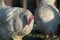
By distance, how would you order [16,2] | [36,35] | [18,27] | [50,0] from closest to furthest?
1. [18,27]
2. [36,35]
3. [50,0]
4. [16,2]

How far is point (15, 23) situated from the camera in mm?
2062

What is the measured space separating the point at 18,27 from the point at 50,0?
1001mm

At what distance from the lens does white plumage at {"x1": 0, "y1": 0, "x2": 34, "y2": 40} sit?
6.75ft

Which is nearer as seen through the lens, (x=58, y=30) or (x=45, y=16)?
(x=45, y=16)

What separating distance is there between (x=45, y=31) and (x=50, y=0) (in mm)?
571

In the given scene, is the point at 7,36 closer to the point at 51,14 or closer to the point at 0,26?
the point at 0,26

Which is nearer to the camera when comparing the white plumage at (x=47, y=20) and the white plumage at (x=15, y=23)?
the white plumage at (x=15, y=23)

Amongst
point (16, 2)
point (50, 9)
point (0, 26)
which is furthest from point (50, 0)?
point (16, 2)

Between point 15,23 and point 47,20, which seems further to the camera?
point 47,20

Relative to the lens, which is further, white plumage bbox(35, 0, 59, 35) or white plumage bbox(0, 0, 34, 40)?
white plumage bbox(35, 0, 59, 35)

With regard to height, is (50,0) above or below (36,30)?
above

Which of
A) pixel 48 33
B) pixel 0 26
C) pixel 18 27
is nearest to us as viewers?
pixel 18 27

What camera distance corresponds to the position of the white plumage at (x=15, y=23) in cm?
206

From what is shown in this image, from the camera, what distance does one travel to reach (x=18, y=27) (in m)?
2.04
